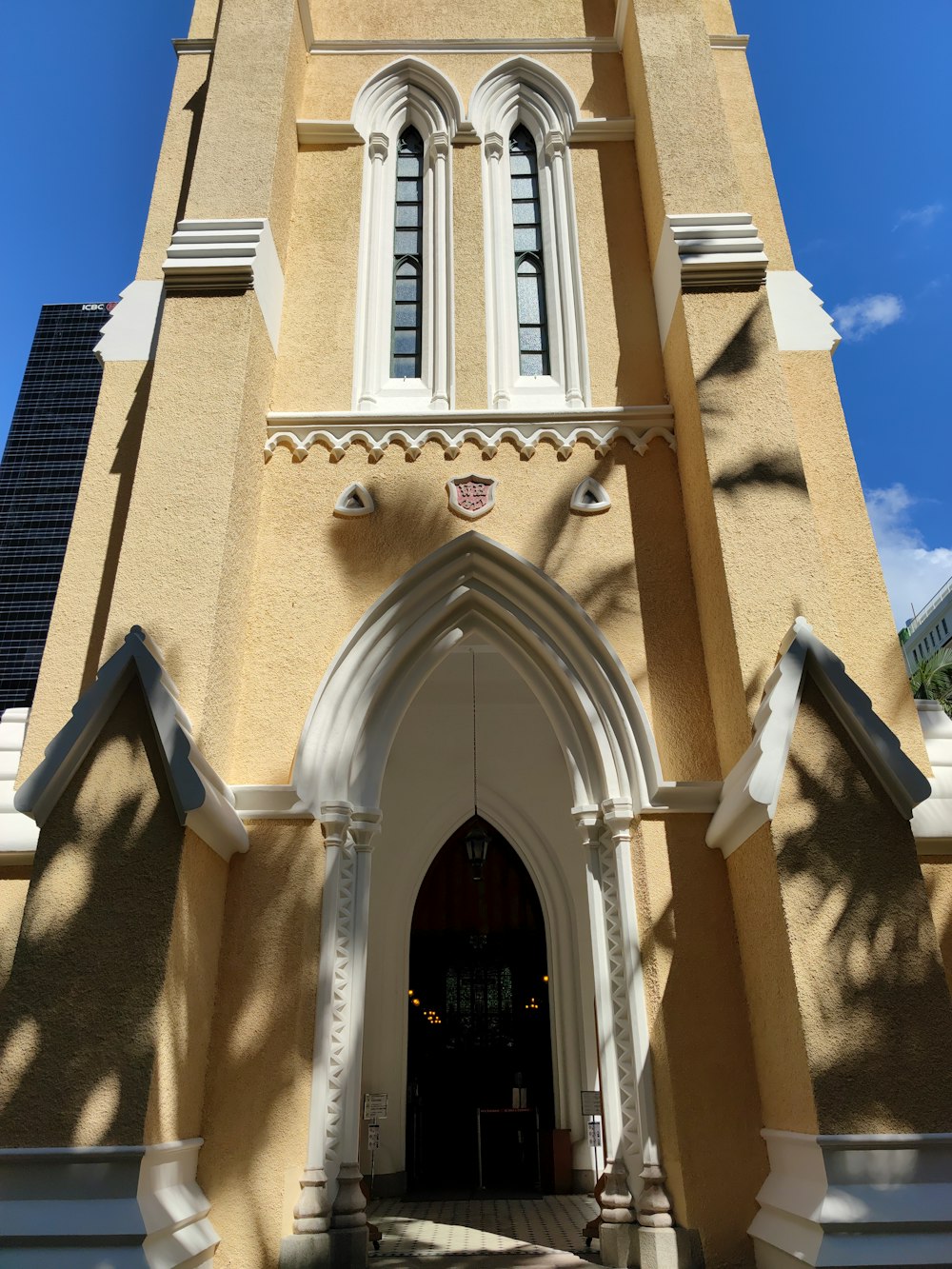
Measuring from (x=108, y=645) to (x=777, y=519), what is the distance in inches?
143

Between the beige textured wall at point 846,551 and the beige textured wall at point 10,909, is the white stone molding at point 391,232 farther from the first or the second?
the beige textured wall at point 10,909

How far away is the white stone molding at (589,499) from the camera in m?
5.75

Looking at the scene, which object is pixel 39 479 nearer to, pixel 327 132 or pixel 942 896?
pixel 327 132

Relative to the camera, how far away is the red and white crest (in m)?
5.73

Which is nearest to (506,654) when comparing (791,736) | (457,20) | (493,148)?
(791,736)

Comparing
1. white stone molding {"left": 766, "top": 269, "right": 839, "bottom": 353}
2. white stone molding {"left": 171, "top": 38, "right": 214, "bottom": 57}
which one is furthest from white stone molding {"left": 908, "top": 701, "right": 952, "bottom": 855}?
white stone molding {"left": 171, "top": 38, "right": 214, "bottom": 57}

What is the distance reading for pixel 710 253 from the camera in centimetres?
594

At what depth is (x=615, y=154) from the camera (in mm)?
7324

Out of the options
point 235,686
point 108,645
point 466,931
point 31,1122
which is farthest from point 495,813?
point 31,1122

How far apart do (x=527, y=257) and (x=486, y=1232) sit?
Result: 676 cm

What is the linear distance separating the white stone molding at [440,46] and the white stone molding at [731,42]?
1.13m

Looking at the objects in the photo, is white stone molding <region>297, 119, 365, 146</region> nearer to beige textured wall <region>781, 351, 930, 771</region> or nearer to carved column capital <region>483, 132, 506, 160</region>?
carved column capital <region>483, 132, 506, 160</region>

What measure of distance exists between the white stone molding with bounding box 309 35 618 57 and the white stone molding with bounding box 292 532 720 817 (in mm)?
4851

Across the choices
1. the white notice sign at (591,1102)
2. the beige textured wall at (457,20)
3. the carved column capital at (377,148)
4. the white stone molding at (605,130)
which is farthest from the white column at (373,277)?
the white notice sign at (591,1102)
